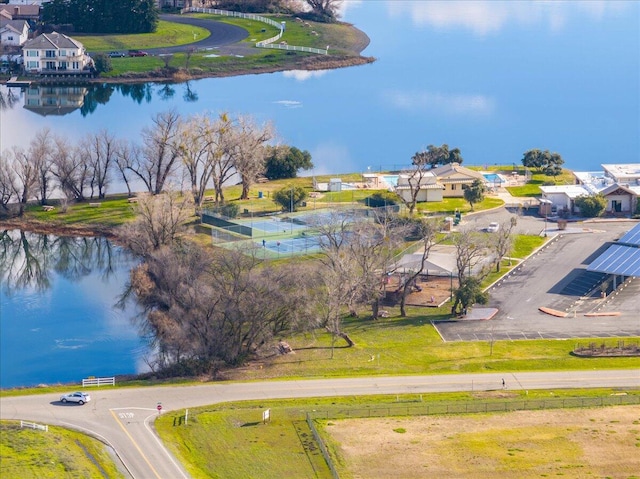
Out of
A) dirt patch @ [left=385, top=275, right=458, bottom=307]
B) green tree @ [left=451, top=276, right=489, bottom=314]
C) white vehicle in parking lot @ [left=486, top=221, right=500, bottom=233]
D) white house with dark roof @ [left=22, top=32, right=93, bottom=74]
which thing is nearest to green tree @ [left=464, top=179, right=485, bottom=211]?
white vehicle in parking lot @ [left=486, top=221, right=500, bottom=233]

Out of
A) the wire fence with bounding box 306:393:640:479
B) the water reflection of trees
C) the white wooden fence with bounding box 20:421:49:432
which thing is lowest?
the white wooden fence with bounding box 20:421:49:432

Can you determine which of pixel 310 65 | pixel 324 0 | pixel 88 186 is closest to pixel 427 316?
pixel 88 186

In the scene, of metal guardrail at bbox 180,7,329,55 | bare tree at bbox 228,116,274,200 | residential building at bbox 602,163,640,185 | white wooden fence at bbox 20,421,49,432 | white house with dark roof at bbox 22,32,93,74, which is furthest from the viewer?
metal guardrail at bbox 180,7,329,55

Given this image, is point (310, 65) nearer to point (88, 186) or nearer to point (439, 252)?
point (88, 186)

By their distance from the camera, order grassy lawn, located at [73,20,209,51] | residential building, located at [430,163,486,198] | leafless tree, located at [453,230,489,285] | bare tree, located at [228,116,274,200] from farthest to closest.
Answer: grassy lawn, located at [73,20,209,51]
residential building, located at [430,163,486,198]
bare tree, located at [228,116,274,200]
leafless tree, located at [453,230,489,285]

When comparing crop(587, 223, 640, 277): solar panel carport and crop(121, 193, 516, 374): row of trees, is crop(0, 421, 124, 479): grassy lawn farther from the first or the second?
crop(587, 223, 640, 277): solar panel carport

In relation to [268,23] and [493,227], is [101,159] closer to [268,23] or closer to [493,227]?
[493,227]

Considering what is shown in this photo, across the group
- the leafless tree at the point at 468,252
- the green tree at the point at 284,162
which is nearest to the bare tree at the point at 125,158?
the green tree at the point at 284,162

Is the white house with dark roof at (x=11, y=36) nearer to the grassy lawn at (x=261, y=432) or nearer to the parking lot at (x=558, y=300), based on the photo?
the parking lot at (x=558, y=300)
